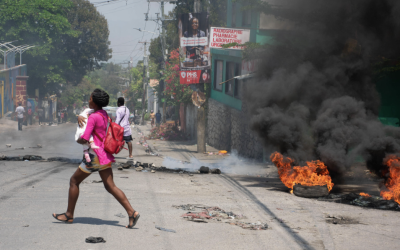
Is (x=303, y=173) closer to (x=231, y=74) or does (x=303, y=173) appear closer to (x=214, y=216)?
(x=214, y=216)

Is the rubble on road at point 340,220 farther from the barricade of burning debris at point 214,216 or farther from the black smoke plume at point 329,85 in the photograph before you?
the black smoke plume at point 329,85

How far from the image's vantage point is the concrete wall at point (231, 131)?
648 inches

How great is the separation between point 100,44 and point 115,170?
1780 inches

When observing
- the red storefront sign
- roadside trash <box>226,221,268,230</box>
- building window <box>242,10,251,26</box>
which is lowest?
roadside trash <box>226,221,268,230</box>

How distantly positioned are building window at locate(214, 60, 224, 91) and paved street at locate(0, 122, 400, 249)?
46.8 feet

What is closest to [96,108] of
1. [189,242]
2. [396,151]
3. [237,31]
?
[189,242]

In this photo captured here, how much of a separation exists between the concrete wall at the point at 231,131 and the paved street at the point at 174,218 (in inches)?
292

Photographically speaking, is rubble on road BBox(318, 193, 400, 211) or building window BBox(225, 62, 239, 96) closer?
rubble on road BBox(318, 193, 400, 211)

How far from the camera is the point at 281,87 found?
9.32 meters

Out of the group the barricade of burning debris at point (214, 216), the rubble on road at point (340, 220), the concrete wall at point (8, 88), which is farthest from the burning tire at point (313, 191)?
the concrete wall at point (8, 88)

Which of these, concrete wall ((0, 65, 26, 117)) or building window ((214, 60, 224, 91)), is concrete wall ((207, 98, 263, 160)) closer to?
building window ((214, 60, 224, 91))

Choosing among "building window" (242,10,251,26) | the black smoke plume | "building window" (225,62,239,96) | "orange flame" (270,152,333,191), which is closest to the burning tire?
"orange flame" (270,152,333,191)

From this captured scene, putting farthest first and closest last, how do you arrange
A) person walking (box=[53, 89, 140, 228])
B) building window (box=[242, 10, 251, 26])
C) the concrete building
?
the concrete building
building window (box=[242, 10, 251, 26])
person walking (box=[53, 89, 140, 228])

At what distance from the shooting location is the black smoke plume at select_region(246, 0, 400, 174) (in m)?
8.28
